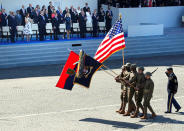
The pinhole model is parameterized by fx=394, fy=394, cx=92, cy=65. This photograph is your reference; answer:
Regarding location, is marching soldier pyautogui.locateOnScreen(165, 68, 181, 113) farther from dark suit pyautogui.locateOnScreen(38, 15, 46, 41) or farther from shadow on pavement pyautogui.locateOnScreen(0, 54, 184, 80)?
dark suit pyautogui.locateOnScreen(38, 15, 46, 41)

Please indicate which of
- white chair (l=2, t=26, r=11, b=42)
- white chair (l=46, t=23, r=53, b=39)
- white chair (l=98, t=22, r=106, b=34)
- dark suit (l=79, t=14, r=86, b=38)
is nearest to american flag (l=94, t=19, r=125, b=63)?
white chair (l=2, t=26, r=11, b=42)

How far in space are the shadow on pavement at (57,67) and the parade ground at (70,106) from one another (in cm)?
6

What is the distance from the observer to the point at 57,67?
75.0 feet

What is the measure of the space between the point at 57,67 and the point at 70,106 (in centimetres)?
891

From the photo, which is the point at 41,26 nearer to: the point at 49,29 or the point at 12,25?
the point at 49,29

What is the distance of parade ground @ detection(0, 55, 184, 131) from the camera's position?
11.8m

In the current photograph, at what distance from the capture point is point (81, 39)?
84.2ft

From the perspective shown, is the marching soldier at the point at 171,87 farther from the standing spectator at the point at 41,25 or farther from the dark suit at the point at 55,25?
the dark suit at the point at 55,25

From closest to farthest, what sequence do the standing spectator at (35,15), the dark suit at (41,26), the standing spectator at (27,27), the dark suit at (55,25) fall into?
1. the standing spectator at (27,27)
2. the dark suit at (41,26)
3. the dark suit at (55,25)
4. the standing spectator at (35,15)

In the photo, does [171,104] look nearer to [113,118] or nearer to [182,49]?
[113,118]

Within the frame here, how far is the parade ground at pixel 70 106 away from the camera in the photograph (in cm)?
1184

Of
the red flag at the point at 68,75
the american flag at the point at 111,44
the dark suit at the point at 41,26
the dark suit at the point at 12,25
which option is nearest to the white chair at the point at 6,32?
the dark suit at the point at 12,25

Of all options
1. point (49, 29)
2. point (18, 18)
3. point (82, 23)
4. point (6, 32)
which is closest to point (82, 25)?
point (82, 23)

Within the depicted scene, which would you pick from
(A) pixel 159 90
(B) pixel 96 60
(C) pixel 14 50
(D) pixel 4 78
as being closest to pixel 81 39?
(C) pixel 14 50
